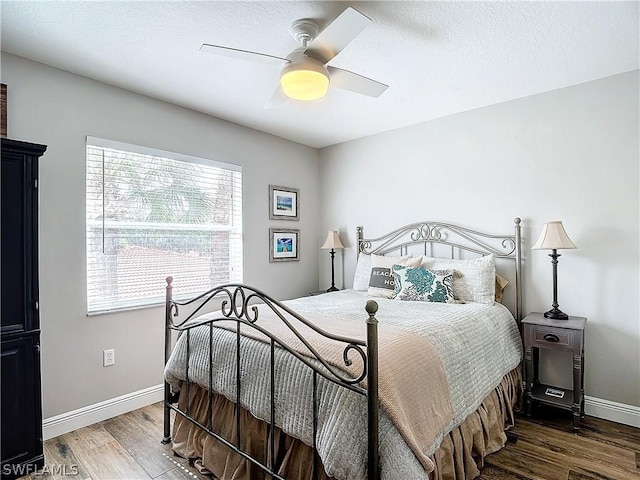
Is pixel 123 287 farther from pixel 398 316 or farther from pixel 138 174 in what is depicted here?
pixel 398 316

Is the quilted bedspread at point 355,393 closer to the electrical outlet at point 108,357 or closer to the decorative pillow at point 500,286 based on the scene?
the decorative pillow at point 500,286

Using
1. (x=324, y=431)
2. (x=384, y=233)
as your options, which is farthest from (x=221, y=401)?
(x=384, y=233)

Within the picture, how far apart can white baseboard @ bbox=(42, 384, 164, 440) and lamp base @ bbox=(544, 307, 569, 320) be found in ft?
10.4

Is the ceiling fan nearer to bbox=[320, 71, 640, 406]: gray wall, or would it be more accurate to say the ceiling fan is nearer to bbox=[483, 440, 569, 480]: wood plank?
bbox=[320, 71, 640, 406]: gray wall

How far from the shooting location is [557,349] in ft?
8.34

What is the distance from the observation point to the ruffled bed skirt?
166 cm

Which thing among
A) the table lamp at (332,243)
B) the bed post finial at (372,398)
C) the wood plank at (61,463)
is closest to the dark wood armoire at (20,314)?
the wood plank at (61,463)

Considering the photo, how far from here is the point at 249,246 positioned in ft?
12.5

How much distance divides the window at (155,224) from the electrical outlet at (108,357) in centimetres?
32

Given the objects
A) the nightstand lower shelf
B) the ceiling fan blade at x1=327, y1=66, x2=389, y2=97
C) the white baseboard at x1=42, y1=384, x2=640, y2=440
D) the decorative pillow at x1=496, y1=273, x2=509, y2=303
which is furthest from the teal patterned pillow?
the ceiling fan blade at x1=327, y1=66, x2=389, y2=97

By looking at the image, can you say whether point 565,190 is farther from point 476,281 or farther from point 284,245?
point 284,245

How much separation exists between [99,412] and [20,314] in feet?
3.51

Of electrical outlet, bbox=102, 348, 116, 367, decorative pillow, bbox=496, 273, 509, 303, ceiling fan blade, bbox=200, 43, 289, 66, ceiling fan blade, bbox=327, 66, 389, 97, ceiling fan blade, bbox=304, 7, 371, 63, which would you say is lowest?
electrical outlet, bbox=102, 348, 116, 367

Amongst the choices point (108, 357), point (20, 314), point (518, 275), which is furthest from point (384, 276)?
point (20, 314)
